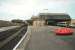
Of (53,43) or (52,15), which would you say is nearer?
(53,43)

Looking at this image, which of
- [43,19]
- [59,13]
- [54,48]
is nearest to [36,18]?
[43,19]

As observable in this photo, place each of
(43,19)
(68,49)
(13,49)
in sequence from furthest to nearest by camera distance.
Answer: (43,19) < (68,49) < (13,49)

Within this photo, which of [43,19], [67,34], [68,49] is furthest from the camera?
[43,19]

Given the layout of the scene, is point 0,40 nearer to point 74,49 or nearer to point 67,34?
point 74,49

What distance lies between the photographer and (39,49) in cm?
1197

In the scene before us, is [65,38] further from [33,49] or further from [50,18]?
[50,18]

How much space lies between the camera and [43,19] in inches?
2148

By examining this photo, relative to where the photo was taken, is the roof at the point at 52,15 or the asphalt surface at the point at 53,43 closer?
the asphalt surface at the point at 53,43

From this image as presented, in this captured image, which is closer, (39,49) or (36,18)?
(39,49)

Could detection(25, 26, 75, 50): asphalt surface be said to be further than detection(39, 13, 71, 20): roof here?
No

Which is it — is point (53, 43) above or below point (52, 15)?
below

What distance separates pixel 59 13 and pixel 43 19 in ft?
17.8

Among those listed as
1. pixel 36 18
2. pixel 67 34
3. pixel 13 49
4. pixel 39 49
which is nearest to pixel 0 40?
pixel 13 49

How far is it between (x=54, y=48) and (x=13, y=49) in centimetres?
255
